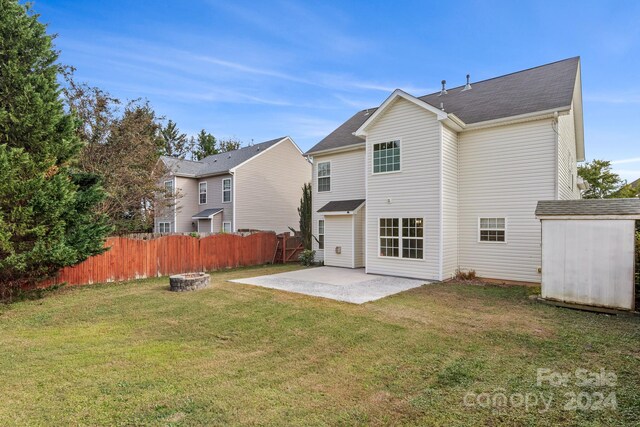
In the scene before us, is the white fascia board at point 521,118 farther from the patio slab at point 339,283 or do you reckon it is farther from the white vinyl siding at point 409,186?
the patio slab at point 339,283

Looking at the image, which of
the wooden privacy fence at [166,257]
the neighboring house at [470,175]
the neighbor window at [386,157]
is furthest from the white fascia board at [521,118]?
the wooden privacy fence at [166,257]

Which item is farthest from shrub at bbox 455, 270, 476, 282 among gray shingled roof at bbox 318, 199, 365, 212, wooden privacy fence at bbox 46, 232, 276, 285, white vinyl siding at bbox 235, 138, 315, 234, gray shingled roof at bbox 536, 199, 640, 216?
white vinyl siding at bbox 235, 138, 315, 234

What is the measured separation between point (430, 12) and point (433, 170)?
7.69 m

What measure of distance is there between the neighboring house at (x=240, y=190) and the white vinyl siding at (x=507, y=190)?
1303cm

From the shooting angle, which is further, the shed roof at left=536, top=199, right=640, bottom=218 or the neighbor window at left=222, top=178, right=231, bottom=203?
the neighbor window at left=222, top=178, right=231, bottom=203

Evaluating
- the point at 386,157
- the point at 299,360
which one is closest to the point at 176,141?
the point at 386,157

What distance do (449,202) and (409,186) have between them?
4.85 feet

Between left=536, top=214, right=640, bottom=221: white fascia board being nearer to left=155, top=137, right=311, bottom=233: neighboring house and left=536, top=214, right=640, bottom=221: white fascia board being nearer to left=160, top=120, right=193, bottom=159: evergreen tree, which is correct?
left=155, top=137, right=311, bottom=233: neighboring house

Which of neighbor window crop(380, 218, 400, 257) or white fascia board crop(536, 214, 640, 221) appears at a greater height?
white fascia board crop(536, 214, 640, 221)

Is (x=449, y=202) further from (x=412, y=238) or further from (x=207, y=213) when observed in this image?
(x=207, y=213)

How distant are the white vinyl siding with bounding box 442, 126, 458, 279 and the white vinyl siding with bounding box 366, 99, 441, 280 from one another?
31 cm

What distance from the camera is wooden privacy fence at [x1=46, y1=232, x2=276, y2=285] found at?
10531mm

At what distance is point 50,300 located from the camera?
8.40m

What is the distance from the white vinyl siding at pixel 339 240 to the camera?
46.1ft
